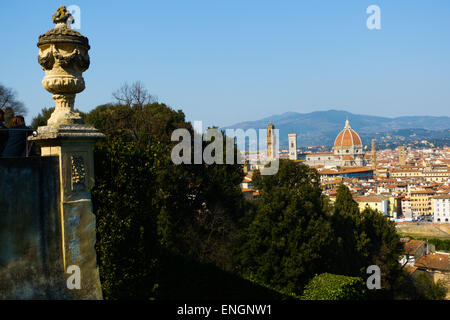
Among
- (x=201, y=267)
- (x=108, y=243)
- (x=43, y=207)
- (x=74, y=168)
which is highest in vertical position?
(x=74, y=168)

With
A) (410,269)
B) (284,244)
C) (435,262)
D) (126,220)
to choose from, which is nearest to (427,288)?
(410,269)

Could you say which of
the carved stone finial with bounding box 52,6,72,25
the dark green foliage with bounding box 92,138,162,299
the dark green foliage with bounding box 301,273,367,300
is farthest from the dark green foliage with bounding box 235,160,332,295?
the carved stone finial with bounding box 52,6,72,25

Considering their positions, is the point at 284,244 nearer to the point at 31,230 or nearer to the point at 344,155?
the point at 31,230

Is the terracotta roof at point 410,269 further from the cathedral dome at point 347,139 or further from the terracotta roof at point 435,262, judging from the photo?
the cathedral dome at point 347,139

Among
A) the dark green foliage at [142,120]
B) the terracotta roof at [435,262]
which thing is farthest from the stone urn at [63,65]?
the terracotta roof at [435,262]

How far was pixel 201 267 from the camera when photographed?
454 inches

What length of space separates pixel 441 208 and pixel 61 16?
8342 centimetres

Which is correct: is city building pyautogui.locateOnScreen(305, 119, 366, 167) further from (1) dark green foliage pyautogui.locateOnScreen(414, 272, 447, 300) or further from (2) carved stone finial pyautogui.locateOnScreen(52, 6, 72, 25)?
(2) carved stone finial pyautogui.locateOnScreen(52, 6, 72, 25)

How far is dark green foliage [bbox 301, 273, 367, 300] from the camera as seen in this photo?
12594 mm

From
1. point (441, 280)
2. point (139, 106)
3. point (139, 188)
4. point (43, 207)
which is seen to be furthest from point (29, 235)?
point (441, 280)

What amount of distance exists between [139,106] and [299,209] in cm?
904

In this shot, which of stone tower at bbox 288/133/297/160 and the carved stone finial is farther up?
the carved stone finial

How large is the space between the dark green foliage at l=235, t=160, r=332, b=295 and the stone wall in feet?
38.2
